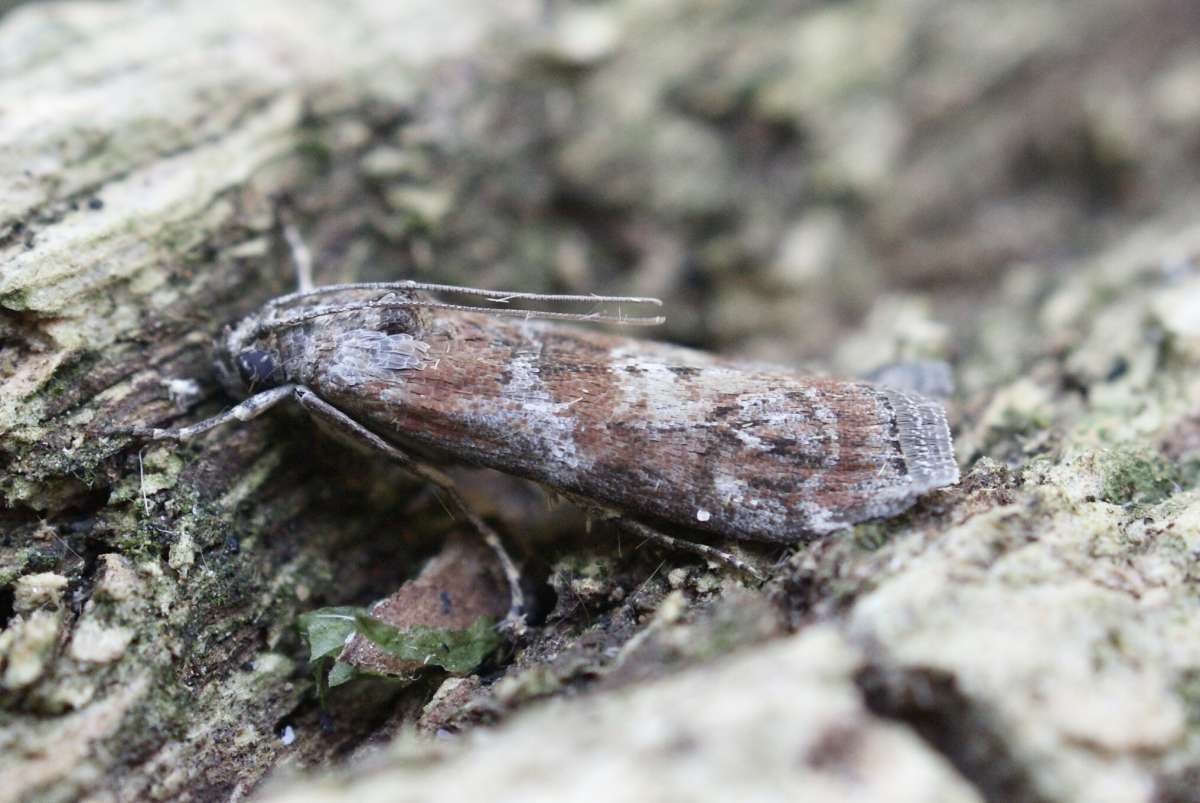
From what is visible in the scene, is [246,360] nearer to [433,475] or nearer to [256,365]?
[256,365]

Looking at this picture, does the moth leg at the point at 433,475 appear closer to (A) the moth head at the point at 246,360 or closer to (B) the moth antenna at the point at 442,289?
(A) the moth head at the point at 246,360

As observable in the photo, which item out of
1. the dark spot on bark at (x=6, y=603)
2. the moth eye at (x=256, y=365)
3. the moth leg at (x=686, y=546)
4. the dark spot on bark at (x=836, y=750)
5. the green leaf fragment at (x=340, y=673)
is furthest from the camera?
the moth eye at (x=256, y=365)

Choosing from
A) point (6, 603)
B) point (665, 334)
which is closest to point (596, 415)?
point (6, 603)

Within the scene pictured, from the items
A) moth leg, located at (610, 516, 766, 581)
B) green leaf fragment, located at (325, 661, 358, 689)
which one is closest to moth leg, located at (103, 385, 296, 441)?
green leaf fragment, located at (325, 661, 358, 689)

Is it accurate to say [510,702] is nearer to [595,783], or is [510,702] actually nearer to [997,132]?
[595,783]

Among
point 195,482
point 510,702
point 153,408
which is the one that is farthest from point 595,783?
point 153,408

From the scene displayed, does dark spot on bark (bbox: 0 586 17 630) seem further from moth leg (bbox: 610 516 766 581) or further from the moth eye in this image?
moth leg (bbox: 610 516 766 581)

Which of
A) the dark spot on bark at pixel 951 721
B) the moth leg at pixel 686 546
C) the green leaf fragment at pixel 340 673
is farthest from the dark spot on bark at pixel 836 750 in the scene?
the green leaf fragment at pixel 340 673
